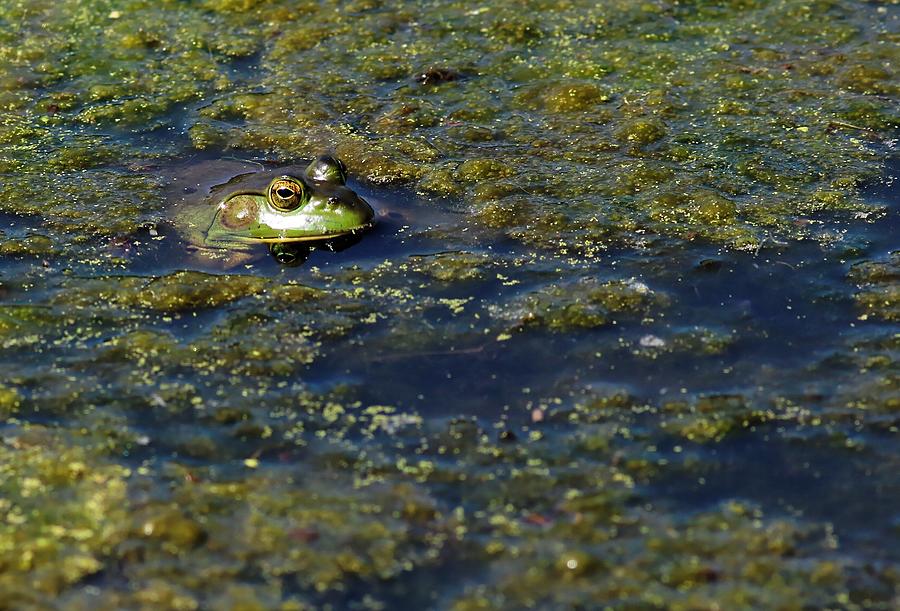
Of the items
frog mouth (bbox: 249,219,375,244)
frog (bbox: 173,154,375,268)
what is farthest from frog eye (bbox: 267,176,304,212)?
frog mouth (bbox: 249,219,375,244)

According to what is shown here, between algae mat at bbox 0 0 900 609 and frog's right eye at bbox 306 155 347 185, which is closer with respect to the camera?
algae mat at bbox 0 0 900 609

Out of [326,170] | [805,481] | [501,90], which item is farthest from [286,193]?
[805,481]

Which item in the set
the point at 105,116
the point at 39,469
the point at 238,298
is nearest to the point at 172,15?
the point at 105,116

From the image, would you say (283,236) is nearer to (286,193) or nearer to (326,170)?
(286,193)

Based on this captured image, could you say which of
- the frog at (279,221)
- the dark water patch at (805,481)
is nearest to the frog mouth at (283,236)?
the frog at (279,221)

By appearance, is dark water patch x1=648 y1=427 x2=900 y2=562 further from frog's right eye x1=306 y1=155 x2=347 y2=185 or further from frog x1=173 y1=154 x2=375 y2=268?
frog's right eye x1=306 y1=155 x2=347 y2=185

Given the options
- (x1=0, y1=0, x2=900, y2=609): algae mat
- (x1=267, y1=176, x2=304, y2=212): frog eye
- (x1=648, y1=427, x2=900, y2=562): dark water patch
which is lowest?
(x1=648, y1=427, x2=900, y2=562): dark water patch

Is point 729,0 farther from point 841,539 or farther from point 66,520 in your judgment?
point 66,520
